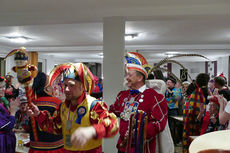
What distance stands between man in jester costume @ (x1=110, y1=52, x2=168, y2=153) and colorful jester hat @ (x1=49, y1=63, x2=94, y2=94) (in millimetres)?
589

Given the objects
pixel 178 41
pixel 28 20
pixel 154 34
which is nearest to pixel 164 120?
pixel 28 20

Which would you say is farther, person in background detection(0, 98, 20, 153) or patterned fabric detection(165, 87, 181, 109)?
patterned fabric detection(165, 87, 181, 109)

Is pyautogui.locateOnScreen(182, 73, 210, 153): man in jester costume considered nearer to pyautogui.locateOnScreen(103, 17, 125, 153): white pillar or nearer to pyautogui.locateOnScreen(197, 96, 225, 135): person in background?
pyautogui.locateOnScreen(197, 96, 225, 135): person in background

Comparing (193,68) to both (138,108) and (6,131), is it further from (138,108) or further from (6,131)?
(6,131)

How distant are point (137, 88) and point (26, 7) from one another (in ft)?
9.33

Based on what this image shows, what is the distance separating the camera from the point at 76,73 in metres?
1.53

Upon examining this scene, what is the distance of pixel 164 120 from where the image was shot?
1.97m

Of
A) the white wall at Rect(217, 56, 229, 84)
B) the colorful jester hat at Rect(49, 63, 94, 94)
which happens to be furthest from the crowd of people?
the white wall at Rect(217, 56, 229, 84)

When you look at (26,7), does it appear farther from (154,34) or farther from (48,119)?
(154,34)

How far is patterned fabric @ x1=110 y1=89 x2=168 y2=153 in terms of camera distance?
6.34 ft

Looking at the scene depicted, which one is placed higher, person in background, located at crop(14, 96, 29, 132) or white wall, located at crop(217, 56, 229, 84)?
white wall, located at crop(217, 56, 229, 84)

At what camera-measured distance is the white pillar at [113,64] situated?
3.73 m

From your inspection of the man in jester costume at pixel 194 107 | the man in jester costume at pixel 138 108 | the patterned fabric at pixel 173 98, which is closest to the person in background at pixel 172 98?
the patterned fabric at pixel 173 98

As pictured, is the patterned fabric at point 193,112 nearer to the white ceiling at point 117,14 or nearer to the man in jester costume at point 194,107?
the man in jester costume at point 194,107
